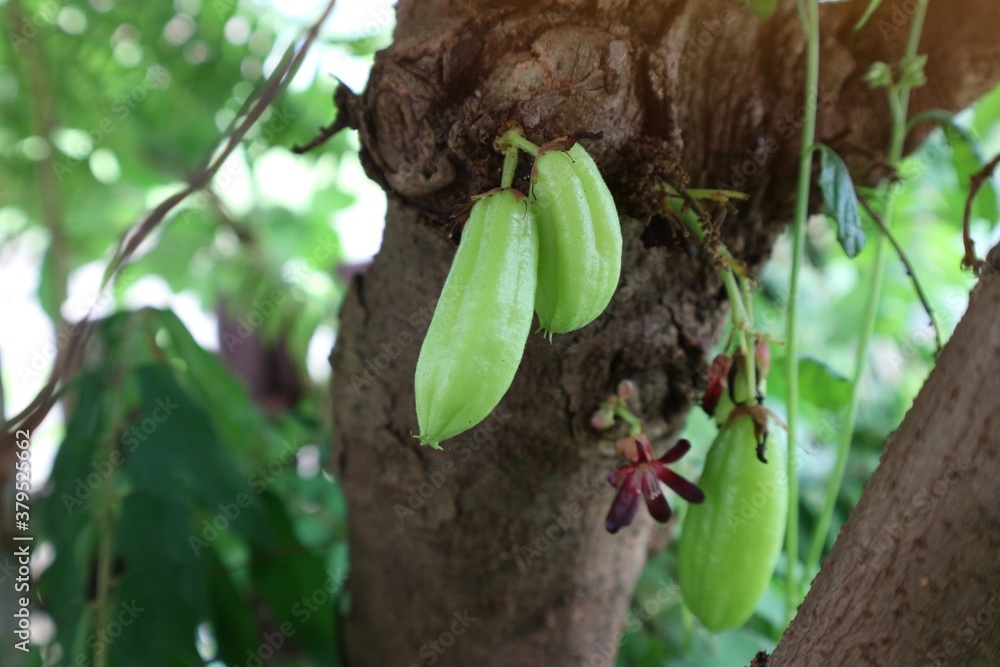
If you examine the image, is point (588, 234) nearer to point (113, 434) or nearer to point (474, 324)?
point (474, 324)

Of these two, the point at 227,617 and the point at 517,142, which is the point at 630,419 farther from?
the point at 227,617

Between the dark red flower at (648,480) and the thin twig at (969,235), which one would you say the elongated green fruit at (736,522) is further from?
the thin twig at (969,235)

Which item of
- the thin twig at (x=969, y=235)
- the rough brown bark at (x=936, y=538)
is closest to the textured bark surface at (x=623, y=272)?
the thin twig at (x=969, y=235)

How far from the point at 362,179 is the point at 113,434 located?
1.08 metres

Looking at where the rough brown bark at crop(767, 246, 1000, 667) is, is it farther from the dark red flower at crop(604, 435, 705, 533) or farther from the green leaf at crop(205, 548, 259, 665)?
the green leaf at crop(205, 548, 259, 665)

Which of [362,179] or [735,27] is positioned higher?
[735,27]

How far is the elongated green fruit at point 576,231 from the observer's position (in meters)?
0.53

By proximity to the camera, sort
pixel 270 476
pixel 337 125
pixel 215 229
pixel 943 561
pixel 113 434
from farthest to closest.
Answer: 1. pixel 215 229
2. pixel 270 476
3. pixel 113 434
4. pixel 337 125
5. pixel 943 561

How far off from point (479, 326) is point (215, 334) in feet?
6.69

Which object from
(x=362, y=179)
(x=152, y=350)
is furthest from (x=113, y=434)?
(x=362, y=179)

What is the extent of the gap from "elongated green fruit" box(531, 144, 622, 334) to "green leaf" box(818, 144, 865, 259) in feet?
0.93

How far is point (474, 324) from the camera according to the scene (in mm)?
499

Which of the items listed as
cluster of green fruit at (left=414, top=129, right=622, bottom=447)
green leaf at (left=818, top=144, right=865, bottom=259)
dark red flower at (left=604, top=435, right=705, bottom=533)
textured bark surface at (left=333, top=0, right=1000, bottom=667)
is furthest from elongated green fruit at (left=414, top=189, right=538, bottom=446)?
green leaf at (left=818, top=144, right=865, bottom=259)

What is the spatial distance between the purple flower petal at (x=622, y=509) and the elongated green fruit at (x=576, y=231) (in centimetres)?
20
